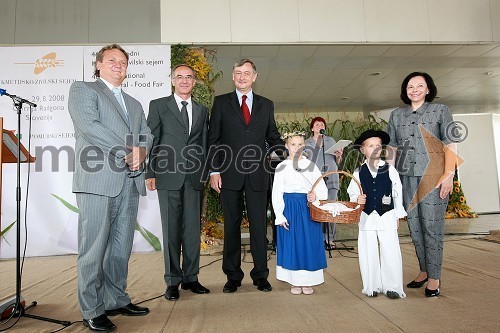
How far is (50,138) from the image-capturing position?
515 centimetres

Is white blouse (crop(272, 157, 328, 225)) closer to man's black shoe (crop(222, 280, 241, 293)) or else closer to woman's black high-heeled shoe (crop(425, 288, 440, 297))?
man's black shoe (crop(222, 280, 241, 293))

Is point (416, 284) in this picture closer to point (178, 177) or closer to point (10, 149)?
point (178, 177)

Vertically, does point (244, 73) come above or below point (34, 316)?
above

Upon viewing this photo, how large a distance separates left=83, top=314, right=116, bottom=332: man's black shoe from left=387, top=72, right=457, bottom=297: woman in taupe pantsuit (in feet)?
6.82

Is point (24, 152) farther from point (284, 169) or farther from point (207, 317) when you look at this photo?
→ point (284, 169)

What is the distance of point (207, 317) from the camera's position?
2.28 meters

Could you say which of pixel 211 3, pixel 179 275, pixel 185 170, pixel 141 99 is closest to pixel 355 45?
pixel 211 3

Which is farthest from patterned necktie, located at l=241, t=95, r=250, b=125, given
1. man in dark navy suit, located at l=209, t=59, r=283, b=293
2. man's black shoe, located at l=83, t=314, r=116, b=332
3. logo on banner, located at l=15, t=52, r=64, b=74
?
logo on banner, located at l=15, t=52, r=64, b=74

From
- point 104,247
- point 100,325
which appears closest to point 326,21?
point 104,247

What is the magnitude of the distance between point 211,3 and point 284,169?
378 centimetres

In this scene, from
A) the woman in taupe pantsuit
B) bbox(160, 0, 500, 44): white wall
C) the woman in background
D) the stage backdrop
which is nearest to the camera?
the woman in taupe pantsuit

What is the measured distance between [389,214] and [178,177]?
1577mm

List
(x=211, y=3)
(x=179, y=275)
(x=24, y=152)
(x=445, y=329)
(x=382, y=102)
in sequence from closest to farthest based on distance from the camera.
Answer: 1. (x=445, y=329)
2. (x=24, y=152)
3. (x=179, y=275)
4. (x=211, y=3)
5. (x=382, y=102)

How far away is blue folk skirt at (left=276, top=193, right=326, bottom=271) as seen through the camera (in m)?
2.77
